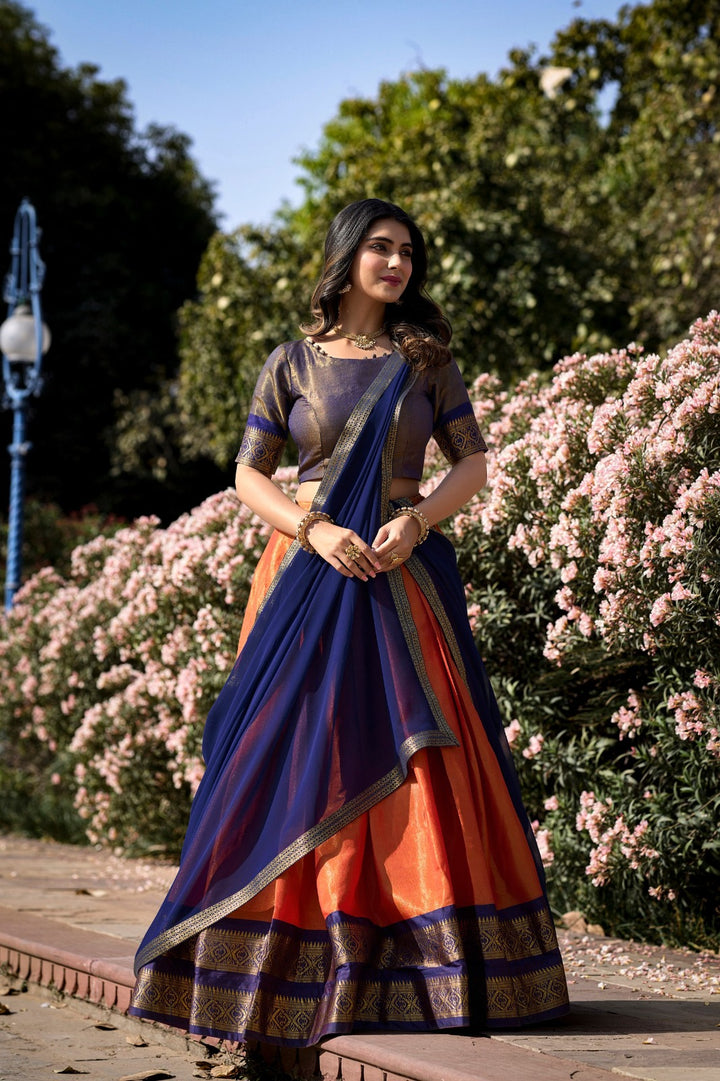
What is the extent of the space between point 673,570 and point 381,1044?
72.7 inches

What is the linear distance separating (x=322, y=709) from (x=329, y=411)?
0.78 m

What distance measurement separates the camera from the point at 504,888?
3025 mm

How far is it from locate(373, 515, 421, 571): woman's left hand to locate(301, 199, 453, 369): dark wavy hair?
0.46 m

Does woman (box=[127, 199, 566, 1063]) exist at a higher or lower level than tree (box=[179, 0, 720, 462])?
lower

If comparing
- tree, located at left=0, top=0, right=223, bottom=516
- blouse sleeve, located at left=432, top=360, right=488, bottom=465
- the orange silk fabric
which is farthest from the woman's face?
tree, located at left=0, top=0, right=223, bottom=516

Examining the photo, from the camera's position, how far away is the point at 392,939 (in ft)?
9.52

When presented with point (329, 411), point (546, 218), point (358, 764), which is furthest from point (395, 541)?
point (546, 218)

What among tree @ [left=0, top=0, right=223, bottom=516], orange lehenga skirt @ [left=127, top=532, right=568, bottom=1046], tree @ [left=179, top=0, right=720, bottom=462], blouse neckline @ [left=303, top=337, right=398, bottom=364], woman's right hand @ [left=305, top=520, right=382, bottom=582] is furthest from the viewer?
tree @ [left=0, top=0, right=223, bottom=516]

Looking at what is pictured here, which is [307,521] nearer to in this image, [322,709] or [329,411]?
[329,411]

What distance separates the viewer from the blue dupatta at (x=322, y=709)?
9.64 feet

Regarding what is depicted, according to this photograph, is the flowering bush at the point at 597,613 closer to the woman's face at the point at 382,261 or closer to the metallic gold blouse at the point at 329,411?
the metallic gold blouse at the point at 329,411

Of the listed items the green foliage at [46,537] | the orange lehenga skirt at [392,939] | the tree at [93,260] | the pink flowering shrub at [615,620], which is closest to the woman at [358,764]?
the orange lehenga skirt at [392,939]

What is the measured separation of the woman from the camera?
286cm

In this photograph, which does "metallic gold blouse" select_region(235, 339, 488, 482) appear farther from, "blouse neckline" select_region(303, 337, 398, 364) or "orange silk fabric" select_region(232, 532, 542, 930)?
"orange silk fabric" select_region(232, 532, 542, 930)
